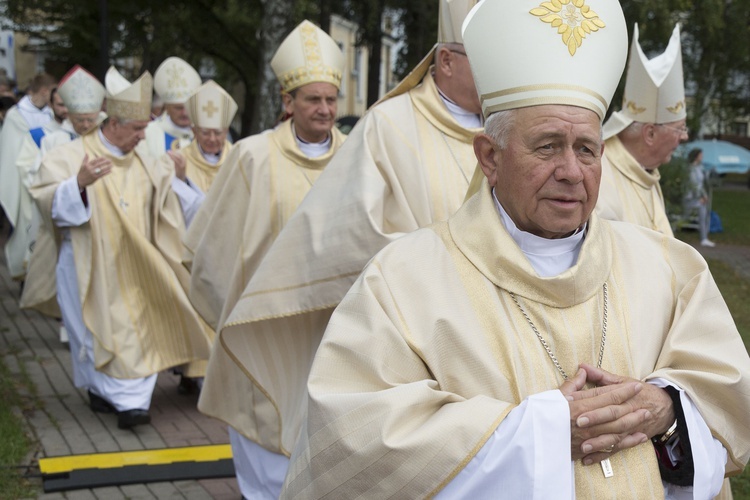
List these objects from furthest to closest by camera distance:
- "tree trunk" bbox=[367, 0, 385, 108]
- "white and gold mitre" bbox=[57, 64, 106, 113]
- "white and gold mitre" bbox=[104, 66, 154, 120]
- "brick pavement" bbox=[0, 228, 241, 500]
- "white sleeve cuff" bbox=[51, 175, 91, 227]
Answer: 1. "tree trunk" bbox=[367, 0, 385, 108]
2. "white and gold mitre" bbox=[57, 64, 106, 113]
3. "white and gold mitre" bbox=[104, 66, 154, 120]
4. "white sleeve cuff" bbox=[51, 175, 91, 227]
5. "brick pavement" bbox=[0, 228, 241, 500]

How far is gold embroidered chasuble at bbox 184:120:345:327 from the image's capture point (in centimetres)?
594

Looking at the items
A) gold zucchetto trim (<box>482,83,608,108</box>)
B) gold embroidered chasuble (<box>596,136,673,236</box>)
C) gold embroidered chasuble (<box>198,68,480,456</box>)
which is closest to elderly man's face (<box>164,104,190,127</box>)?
gold embroidered chasuble (<box>596,136,673,236</box>)

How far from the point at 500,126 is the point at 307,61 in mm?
3477

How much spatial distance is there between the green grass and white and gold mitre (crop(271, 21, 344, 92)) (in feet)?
8.04

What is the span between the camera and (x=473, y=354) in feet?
9.29

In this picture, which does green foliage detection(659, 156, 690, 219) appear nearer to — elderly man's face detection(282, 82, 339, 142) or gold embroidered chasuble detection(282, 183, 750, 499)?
elderly man's face detection(282, 82, 339, 142)

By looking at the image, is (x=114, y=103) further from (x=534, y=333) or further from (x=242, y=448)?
(x=534, y=333)

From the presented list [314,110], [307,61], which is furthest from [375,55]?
[314,110]

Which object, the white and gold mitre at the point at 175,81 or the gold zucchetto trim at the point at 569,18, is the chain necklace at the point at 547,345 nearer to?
the gold zucchetto trim at the point at 569,18

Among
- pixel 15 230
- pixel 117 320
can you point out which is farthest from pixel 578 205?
pixel 15 230

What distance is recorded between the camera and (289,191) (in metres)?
5.97

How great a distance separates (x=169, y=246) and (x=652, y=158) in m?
3.40

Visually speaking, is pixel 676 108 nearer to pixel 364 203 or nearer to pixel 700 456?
pixel 364 203

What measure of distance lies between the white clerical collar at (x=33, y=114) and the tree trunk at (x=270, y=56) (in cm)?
236
